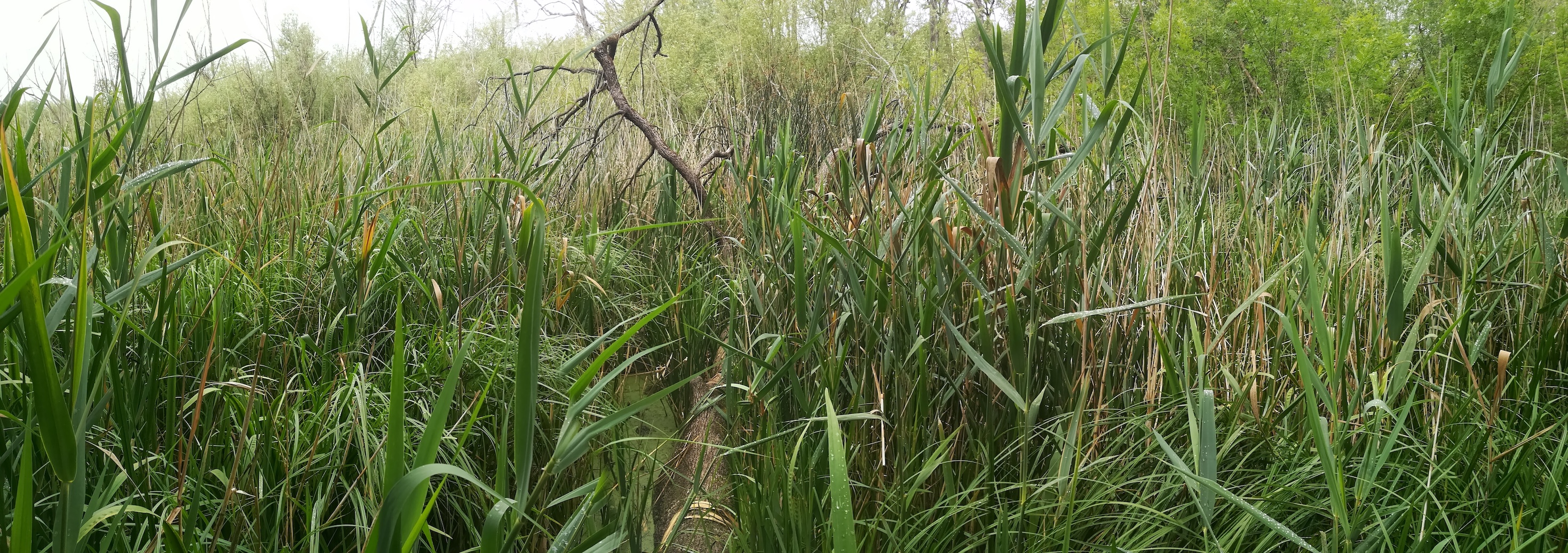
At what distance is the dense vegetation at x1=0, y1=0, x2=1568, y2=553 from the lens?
101cm

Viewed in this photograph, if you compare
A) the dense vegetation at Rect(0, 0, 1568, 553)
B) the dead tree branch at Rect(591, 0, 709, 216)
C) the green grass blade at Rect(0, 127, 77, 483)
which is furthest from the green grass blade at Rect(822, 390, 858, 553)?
the dead tree branch at Rect(591, 0, 709, 216)

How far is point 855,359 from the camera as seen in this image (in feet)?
5.50

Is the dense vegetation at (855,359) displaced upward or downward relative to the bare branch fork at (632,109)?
downward

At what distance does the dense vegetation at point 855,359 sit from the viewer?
3.31 ft

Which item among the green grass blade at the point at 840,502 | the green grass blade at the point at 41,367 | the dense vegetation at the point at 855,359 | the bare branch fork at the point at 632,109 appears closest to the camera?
the green grass blade at the point at 41,367

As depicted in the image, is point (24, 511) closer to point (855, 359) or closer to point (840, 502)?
point (840, 502)

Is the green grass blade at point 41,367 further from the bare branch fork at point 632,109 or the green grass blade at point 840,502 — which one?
the bare branch fork at point 632,109

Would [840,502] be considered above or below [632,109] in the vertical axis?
below

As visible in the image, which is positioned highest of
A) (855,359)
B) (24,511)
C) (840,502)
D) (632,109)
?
(632,109)

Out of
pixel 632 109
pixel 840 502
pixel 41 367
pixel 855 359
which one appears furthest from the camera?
pixel 632 109

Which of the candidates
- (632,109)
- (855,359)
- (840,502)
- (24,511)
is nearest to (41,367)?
(24,511)

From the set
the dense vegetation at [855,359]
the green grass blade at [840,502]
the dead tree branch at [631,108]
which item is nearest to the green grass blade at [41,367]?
the dense vegetation at [855,359]

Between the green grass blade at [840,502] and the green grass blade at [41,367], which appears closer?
the green grass blade at [41,367]

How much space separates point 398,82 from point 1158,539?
525 centimetres
